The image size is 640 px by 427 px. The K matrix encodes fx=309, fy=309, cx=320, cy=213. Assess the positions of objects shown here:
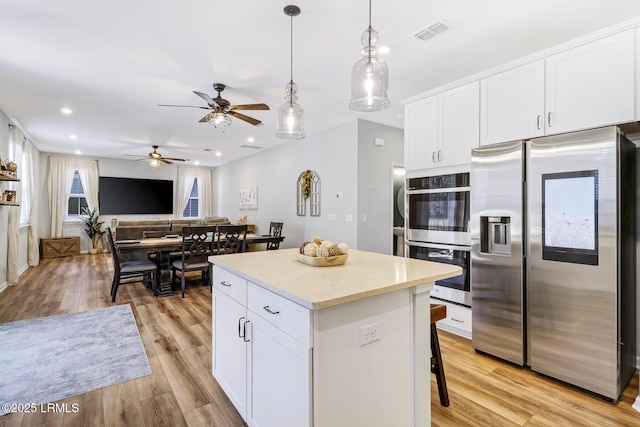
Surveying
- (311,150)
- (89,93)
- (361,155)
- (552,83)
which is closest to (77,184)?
(89,93)

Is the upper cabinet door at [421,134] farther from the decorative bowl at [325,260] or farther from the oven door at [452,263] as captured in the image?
the decorative bowl at [325,260]

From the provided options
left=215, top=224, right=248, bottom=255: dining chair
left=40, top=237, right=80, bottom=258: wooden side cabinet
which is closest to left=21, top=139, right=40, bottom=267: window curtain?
left=40, top=237, right=80, bottom=258: wooden side cabinet

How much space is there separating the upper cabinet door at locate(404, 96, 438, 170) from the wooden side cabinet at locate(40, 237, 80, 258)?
8.78 m

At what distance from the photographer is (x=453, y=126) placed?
10.2 feet

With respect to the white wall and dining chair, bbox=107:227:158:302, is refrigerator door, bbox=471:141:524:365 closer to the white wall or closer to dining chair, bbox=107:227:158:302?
the white wall

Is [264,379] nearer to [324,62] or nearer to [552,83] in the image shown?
[324,62]

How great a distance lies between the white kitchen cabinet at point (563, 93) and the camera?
2.16m

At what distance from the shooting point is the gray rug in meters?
2.18

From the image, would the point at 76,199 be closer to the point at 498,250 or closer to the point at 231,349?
the point at 231,349

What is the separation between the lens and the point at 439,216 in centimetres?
326

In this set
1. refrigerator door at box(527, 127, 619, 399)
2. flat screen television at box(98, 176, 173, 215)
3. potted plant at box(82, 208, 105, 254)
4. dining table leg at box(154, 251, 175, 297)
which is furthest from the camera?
flat screen television at box(98, 176, 173, 215)

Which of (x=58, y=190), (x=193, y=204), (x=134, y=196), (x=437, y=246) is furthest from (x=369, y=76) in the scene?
(x=193, y=204)

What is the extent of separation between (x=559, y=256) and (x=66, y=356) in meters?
4.07

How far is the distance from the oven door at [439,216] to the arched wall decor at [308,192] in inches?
89.4
